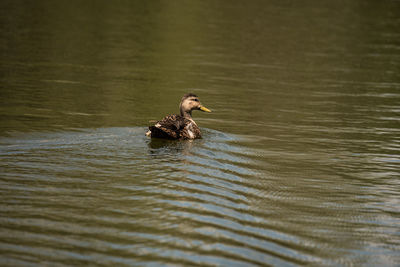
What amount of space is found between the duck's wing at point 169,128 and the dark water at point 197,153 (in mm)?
183

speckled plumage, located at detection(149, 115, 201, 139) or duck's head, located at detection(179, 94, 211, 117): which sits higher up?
duck's head, located at detection(179, 94, 211, 117)

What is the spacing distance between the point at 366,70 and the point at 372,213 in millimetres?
14806

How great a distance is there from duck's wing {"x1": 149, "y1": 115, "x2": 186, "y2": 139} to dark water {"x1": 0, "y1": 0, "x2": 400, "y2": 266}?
183 mm

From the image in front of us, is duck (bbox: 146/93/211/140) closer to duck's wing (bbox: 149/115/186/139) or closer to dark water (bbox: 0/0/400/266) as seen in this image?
duck's wing (bbox: 149/115/186/139)

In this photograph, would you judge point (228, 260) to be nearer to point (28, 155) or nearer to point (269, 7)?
point (28, 155)

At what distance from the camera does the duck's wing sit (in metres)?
10.7

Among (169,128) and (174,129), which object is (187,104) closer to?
(174,129)

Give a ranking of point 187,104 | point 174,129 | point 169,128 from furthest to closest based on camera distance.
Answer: point 187,104
point 174,129
point 169,128

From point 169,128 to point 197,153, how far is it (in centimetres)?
116

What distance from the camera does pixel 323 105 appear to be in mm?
16016

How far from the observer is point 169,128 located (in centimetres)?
1101

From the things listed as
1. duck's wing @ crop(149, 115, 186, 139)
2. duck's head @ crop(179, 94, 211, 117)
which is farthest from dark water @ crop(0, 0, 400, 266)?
duck's head @ crop(179, 94, 211, 117)

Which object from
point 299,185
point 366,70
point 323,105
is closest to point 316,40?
point 366,70

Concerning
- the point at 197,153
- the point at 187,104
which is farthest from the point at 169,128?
the point at 187,104
